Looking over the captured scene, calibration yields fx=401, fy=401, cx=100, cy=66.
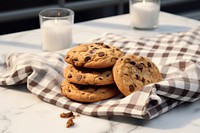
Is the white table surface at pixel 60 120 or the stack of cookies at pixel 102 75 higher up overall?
the stack of cookies at pixel 102 75

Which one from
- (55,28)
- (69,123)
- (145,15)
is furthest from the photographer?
(145,15)

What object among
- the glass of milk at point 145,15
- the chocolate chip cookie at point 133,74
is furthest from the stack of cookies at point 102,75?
the glass of milk at point 145,15

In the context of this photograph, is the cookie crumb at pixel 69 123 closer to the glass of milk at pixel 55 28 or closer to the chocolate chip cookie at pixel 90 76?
the chocolate chip cookie at pixel 90 76

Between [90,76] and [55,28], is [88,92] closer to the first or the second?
[90,76]

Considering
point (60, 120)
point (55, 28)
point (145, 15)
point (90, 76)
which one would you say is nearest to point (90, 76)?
point (90, 76)

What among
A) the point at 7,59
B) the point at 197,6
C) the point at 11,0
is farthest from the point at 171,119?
the point at 197,6

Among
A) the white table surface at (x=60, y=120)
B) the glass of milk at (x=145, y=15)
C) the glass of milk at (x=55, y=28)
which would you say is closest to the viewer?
the white table surface at (x=60, y=120)

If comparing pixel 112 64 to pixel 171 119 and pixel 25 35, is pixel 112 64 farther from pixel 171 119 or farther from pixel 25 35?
pixel 25 35
